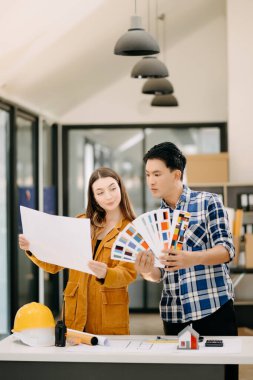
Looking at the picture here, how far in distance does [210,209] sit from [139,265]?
0.39m

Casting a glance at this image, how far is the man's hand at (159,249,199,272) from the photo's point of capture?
329cm

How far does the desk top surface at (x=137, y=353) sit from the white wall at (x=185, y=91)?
7.75m

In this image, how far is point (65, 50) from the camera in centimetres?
777

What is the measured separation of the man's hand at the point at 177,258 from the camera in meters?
3.29

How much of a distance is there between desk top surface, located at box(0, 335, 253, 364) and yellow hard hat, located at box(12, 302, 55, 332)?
0.09 m

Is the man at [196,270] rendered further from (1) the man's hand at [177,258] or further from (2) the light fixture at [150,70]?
(2) the light fixture at [150,70]

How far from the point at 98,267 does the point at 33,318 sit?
0.36 metres

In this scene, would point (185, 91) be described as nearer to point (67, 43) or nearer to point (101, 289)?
point (67, 43)

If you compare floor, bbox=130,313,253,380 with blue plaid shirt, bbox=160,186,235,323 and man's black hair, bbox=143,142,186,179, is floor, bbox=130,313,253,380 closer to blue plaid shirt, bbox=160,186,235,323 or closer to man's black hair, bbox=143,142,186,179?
blue plaid shirt, bbox=160,186,235,323

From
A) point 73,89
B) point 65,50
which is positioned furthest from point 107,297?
point 73,89

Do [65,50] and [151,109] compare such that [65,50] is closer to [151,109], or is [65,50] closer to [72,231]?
[151,109]

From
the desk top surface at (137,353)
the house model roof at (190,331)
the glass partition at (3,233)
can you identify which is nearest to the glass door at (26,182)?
the glass partition at (3,233)

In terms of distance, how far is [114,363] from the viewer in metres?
3.20

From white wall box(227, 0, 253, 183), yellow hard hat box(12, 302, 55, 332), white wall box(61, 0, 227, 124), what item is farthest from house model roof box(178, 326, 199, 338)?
white wall box(61, 0, 227, 124)
